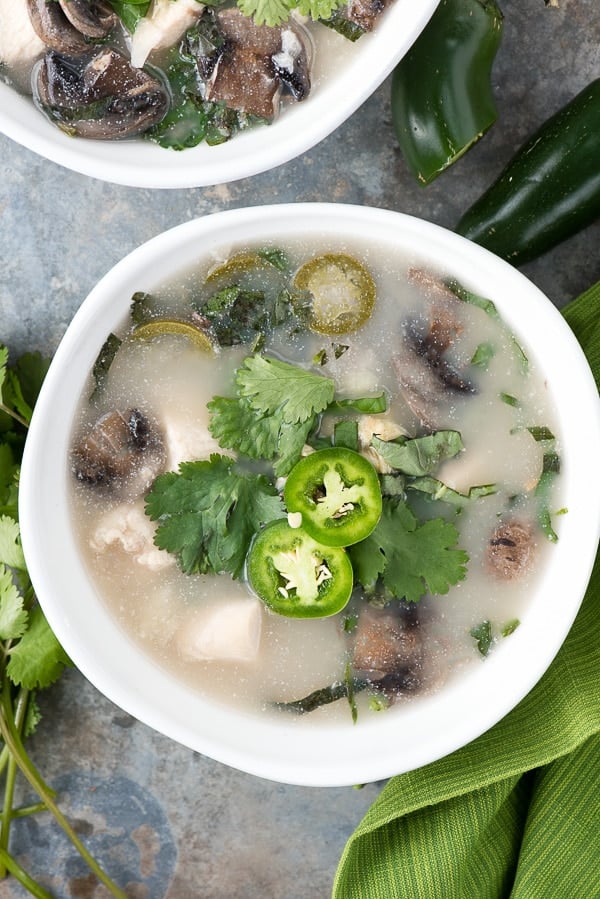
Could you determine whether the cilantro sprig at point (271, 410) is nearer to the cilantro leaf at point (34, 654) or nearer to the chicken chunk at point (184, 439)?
the chicken chunk at point (184, 439)

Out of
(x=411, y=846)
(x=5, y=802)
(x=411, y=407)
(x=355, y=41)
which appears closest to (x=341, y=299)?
(x=411, y=407)

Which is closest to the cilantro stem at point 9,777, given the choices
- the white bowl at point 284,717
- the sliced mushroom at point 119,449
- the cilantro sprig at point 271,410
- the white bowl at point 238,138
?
the white bowl at point 284,717

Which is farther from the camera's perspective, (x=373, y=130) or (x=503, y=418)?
(x=373, y=130)

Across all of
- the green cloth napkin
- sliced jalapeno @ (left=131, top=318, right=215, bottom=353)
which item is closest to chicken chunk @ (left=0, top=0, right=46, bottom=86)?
sliced jalapeno @ (left=131, top=318, right=215, bottom=353)

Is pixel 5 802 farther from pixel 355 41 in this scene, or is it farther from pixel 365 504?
pixel 355 41

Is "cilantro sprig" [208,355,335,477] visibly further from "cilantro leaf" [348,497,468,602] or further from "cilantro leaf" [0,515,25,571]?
"cilantro leaf" [0,515,25,571]
